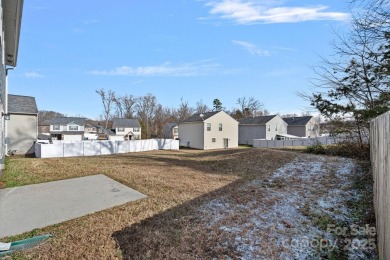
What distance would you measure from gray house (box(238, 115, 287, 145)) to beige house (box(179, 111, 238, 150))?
5955mm

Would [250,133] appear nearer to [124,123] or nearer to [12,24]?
[124,123]

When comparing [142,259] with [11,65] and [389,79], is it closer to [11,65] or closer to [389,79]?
[389,79]

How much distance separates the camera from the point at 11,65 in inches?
548

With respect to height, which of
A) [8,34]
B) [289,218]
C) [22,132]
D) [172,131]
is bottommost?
[289,218]

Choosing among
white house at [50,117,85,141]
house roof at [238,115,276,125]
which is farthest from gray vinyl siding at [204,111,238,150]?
white house at [50,117,85,141]

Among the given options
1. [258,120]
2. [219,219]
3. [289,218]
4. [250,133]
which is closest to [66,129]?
[250,133]

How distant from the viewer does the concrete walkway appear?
4.17 metres

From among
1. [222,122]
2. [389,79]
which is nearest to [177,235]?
[389,79]

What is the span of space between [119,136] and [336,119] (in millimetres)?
42866

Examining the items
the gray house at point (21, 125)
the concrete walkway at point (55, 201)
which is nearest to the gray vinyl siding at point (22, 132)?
the gray house at point (21, 125)

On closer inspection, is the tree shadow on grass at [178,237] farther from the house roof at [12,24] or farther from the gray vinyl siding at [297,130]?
the gray vinyl siding at [297,130]

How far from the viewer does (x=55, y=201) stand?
17.1 feet

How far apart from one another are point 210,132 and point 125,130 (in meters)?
23.1

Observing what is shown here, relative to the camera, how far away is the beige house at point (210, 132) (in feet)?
104
